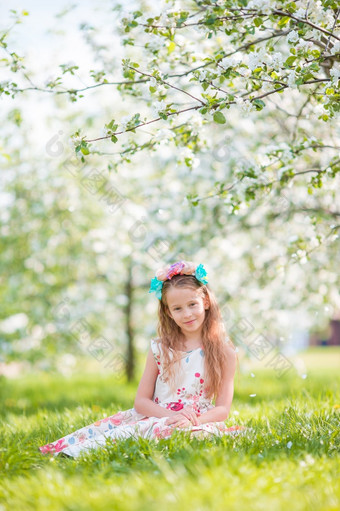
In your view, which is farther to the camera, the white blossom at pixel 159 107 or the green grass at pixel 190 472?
the white blossom at pixel 159 107

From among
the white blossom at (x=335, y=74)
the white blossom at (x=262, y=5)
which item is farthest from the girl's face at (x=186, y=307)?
the white blossom at (x=262, y=5)

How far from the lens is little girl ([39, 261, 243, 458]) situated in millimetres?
3367

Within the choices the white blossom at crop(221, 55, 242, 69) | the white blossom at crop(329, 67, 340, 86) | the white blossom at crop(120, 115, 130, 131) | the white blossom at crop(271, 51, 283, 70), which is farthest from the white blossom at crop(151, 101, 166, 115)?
the white blossom at crop(329, 67, 340, 86)

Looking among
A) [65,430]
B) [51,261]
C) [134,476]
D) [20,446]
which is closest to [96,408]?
[65,430]

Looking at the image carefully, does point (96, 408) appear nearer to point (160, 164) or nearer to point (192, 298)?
point (192, 298)

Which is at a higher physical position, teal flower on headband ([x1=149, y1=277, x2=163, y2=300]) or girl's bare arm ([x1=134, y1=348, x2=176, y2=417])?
teal flower on headband ([x1=149, y1=277, x2=163, y2=300])

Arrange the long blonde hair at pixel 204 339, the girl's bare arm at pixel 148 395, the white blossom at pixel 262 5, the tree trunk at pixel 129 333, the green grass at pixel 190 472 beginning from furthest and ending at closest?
the tree trunk at pixel 129 333
the long blonde hair at pixel 204 339
the girl's bare arm at pixel 148 395
the white blossom at pixel 262 5
the green grass at pixel 190 472

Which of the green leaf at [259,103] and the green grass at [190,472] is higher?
the green leaf at [259,103]

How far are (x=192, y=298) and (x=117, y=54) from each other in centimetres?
257

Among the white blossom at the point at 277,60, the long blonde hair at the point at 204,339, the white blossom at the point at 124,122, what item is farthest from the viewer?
the long blonde hair at the point at 204,339

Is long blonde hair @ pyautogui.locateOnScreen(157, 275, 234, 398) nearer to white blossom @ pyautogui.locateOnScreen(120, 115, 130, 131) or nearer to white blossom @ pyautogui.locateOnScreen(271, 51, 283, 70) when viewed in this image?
white blossom @ pyautogui.locateOnScreen(120, 115, 130, 131)

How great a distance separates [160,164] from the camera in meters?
7.04

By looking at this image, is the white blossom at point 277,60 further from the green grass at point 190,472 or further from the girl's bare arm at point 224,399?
the green grass at point 190,472

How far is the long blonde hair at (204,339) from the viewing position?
3.46 meters
